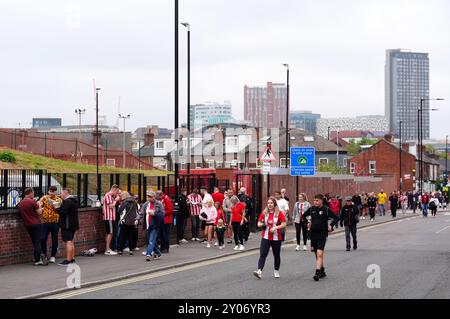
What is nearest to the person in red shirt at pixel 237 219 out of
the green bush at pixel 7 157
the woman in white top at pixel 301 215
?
the woman in white top at pixel 301 215

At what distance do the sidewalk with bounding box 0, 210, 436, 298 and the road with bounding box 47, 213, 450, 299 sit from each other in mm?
434

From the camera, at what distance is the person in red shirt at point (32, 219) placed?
21219 millimetres

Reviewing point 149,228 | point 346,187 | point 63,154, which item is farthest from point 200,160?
point 149,228

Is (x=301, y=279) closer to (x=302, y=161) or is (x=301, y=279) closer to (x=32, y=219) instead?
(x=32, y=219)

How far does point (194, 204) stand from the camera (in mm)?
30172

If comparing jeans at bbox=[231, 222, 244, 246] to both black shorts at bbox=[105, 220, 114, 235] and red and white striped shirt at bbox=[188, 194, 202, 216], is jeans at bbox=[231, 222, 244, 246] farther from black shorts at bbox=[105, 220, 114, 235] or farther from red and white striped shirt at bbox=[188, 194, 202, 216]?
black shorts at bbox=[105, 220, 114, 235]

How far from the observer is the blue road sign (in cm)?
3803

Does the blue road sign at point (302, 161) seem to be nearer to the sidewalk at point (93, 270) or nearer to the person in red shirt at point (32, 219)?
the sidewalk at point (93, 270)

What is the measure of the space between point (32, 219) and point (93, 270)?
2171 millimetres

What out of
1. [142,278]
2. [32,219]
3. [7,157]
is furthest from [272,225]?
[7,157]

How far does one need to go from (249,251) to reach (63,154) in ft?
231

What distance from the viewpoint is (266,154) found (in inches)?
1280

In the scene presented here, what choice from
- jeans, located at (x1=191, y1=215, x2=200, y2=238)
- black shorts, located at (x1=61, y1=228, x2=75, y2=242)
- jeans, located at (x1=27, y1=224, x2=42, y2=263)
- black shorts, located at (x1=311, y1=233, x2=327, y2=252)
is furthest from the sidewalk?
black shorts, located at (x1=311, y1=233, x2=327, y2=252)
